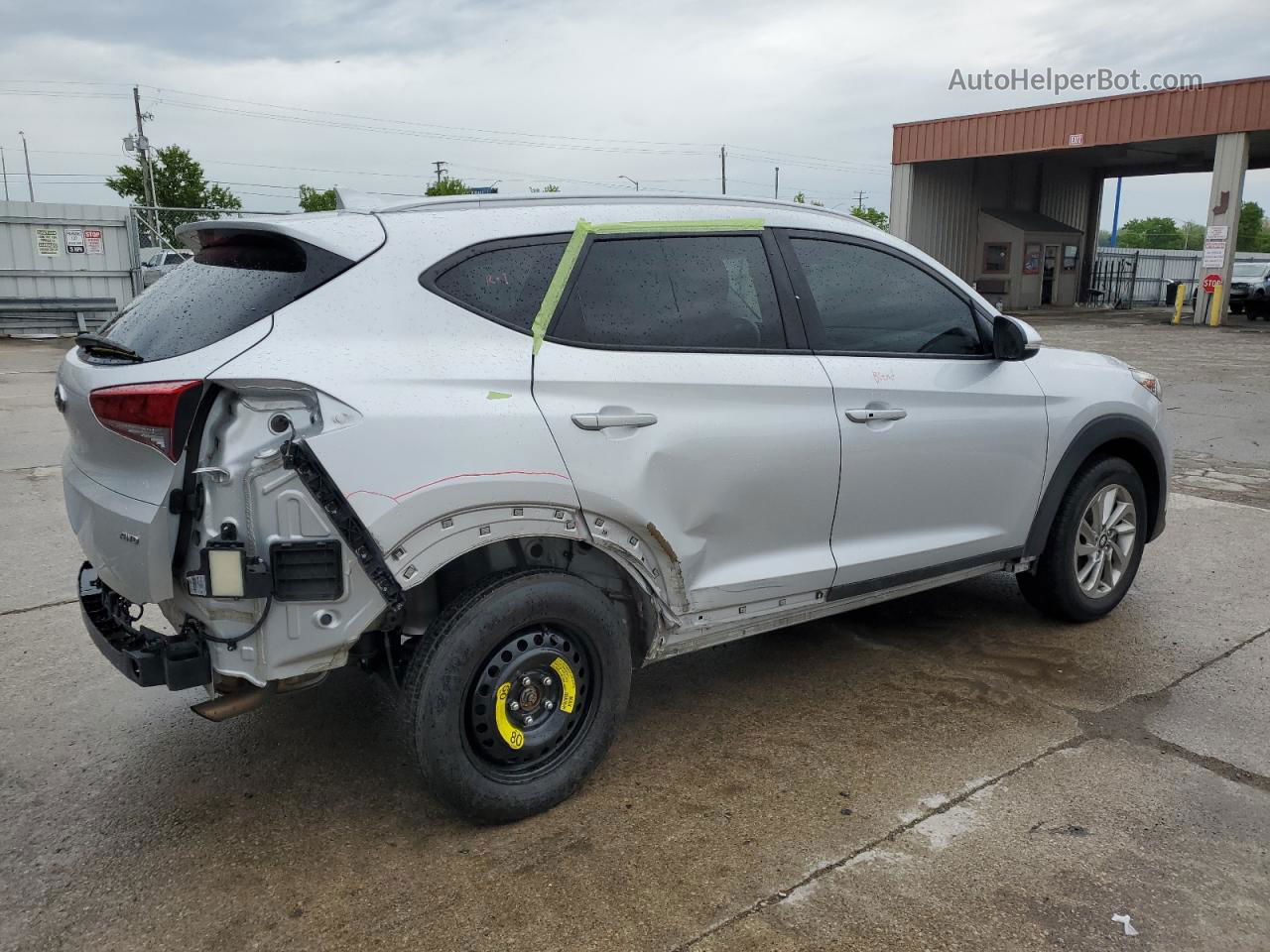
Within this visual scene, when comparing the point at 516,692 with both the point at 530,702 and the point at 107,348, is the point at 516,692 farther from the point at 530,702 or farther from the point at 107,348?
the point at 107,348

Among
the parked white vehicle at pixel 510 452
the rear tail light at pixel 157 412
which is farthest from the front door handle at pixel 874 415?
the rear tail light at pixel 157 412

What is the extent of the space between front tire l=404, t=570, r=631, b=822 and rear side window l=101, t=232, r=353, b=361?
97cm

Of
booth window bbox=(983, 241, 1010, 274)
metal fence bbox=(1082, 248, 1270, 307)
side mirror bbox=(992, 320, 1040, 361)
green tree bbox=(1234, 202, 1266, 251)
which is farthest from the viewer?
green tree bbox=(1234, 202, 1266, 251)

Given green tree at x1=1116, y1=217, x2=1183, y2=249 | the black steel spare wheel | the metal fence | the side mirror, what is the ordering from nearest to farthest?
the black steel spare wheel → the side mirror → the metal fence → green tree at x1=1116, y1=217, x2=1183, y2=249

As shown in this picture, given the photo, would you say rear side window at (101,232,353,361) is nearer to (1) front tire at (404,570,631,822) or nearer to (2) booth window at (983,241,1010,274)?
(1) front tire at (404,570,631,822)

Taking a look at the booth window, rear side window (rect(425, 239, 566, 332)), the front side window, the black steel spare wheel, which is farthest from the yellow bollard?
the black steel spare wheel

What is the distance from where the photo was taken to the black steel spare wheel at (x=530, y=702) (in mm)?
2945

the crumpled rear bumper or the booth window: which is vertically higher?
the booth window

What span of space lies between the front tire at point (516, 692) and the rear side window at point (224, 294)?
0.97 meters

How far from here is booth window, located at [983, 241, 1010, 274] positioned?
33688mm

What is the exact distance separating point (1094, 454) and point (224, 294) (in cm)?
367

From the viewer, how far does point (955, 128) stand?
2972cm

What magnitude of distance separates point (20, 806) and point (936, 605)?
3.92 m

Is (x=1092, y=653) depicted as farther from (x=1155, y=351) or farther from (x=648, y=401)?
(x=1155, y=351)
